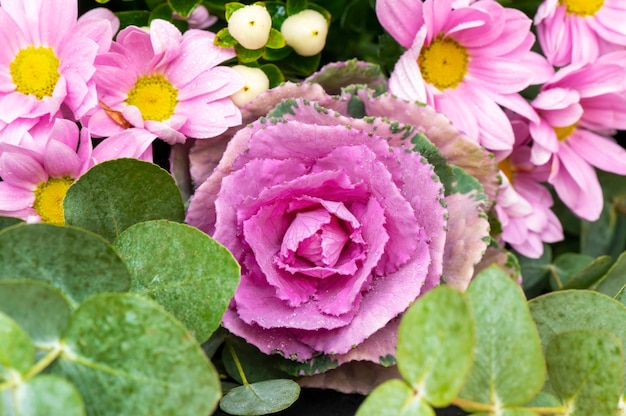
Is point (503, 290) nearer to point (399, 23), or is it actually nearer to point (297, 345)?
point (297, 345)

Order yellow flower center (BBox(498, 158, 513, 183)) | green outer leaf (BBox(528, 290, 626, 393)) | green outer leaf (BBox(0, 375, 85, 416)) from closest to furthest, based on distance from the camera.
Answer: green outer leaf (BBox(0, 375, 85, 416)) → green outer leaf (BBox(528, 290, 626, 393)) → yellow flower center (BBox(498, 158, 513, 183))

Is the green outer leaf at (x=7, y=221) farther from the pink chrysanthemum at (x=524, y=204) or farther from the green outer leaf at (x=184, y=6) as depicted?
the pink chrysanthemum at (x=524, y=204)

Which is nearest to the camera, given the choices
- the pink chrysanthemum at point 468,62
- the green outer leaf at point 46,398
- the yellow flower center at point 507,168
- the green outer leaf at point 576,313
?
the green outer leaf at point 46,398

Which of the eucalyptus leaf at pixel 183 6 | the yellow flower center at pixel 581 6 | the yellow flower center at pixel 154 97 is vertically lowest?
the yellow flower center at pixel 154 97

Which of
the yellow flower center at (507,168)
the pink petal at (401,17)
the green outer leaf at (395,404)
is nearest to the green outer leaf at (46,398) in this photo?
the green outer leaf at (395,404)

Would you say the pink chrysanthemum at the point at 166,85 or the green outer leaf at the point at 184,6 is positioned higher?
the green outer leaf at the point at 184,6

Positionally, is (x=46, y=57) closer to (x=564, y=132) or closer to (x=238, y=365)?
(x=238, y=365)

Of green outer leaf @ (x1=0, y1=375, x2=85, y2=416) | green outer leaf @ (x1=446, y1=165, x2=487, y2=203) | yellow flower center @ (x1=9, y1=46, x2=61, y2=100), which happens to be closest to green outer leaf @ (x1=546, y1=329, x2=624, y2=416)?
green outer leaf @ (x1=446, y1=165, x2=487, y2=203)

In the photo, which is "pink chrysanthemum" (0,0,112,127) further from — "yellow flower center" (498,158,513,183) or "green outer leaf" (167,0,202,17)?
"yellow flower center" (498,158,513,183)
